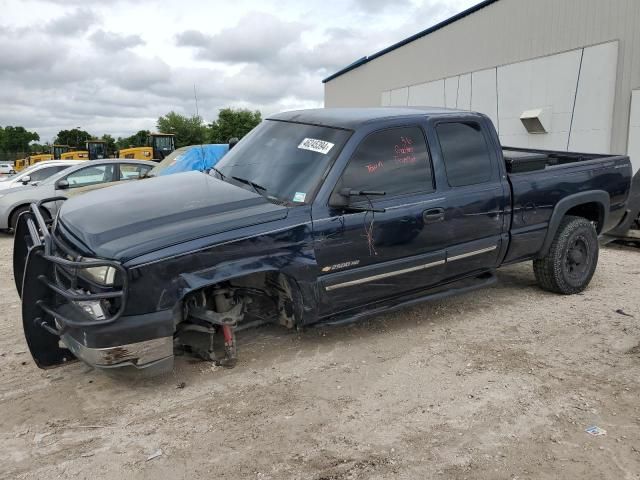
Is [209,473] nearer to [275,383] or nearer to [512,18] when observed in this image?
[275,383]

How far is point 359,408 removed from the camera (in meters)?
3.45

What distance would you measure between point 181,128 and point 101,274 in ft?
289

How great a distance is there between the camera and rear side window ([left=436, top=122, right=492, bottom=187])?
460 cm

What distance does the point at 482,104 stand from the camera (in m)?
17.4

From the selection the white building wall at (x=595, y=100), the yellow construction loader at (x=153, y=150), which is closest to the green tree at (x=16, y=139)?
the yellow construction loader at (x=153, y=150)

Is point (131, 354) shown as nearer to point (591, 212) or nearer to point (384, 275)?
point (384, 275)

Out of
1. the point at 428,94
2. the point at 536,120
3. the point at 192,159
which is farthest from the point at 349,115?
the point at 428,94

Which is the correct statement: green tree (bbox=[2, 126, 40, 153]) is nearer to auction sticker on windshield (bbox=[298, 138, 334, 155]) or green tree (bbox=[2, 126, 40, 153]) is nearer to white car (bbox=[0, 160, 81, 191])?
white car (bbox=[0, 160, 81, 191])

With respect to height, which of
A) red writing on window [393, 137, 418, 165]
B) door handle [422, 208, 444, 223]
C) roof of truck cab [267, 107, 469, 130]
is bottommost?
door handle [422, 208, 444, 223]

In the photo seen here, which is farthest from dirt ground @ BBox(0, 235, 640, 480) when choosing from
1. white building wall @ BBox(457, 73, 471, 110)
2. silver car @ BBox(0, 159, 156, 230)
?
white building wall @ BBox(457, 73, 471, 110)

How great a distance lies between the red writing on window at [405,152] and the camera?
4.34 metres

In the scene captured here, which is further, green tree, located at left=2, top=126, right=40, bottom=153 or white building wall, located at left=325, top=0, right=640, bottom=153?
green tree, located at left=2, top=126, right=40, bottom=153

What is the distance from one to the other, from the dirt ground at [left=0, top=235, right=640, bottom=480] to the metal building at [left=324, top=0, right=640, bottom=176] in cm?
982

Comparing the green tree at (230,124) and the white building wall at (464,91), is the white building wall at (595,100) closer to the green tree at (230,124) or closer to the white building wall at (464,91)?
the white building wall at (464,91)
